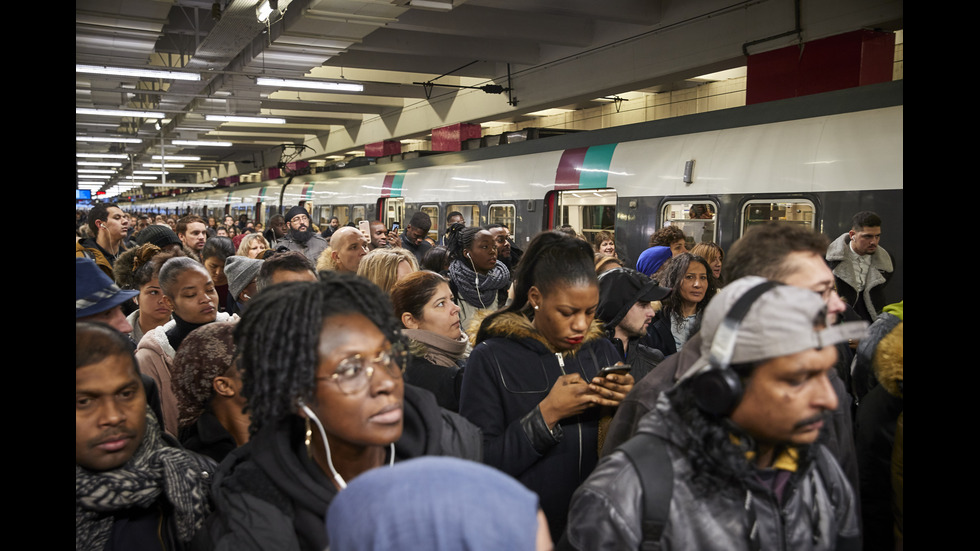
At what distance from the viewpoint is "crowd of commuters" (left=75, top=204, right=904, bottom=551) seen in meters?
1.39

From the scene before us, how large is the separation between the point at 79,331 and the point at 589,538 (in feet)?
4.45

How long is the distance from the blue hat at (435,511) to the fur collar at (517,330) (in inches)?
52.8

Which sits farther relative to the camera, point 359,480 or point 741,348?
point 741,348

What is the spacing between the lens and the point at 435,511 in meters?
0.98

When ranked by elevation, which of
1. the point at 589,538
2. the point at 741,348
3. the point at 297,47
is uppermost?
the point at 297,47

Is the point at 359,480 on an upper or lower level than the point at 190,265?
lower

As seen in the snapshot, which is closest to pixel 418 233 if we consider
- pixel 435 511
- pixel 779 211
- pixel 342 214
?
pixel 779 211

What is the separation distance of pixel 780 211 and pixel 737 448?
6040 mm

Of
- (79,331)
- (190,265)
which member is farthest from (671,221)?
(79,331)

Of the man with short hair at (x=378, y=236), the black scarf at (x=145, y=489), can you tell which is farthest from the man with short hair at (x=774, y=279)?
the man with short hair at (x=378, y=236)

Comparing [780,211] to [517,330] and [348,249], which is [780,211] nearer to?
[348,249]

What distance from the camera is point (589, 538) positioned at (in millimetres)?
1490
